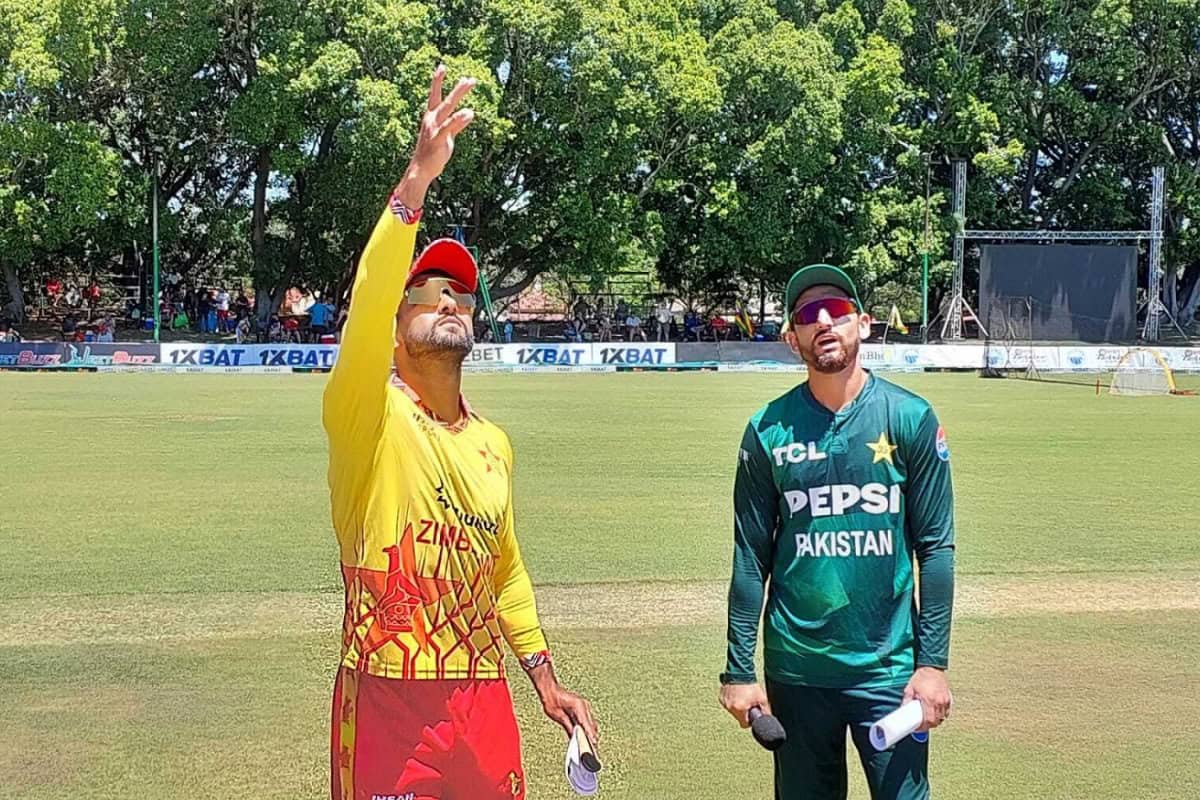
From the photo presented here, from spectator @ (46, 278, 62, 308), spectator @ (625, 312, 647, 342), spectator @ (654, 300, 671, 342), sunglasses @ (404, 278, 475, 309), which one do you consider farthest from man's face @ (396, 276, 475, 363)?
spectator @ (46, 278, 62, 308)

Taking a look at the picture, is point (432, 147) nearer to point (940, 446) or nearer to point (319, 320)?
point (940, 446)

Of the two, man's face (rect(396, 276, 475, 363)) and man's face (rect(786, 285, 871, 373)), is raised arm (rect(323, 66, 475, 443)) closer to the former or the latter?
man's face (rect(396, 276, 475, 363))

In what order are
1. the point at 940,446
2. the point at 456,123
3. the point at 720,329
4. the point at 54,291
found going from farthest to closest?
the point at 54,291, the point at 720,329, the point at 940,446, the point at 456,123

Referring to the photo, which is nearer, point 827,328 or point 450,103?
point 450,103

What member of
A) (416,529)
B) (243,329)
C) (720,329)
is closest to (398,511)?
(416,529)

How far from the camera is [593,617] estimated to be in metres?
7.84

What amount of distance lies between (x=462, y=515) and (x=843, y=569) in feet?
3.80

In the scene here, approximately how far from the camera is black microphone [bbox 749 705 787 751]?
3.60 meters

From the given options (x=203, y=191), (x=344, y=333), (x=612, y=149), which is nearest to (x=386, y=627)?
(x=344, y=333)

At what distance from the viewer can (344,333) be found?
304 cm

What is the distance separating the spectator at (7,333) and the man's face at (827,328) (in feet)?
119

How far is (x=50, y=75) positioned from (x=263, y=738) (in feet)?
125

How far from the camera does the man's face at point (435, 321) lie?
10.8 ft

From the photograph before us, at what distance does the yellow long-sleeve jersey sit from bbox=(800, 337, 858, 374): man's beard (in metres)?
1.08
